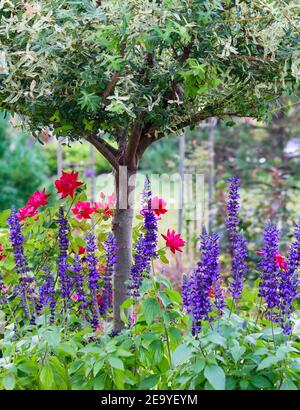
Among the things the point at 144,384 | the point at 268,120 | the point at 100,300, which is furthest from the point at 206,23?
the point at 100,300

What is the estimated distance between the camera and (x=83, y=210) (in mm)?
3262

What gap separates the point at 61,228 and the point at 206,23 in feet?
3.23

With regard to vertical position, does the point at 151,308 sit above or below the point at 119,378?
above

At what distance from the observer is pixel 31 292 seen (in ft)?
9.36

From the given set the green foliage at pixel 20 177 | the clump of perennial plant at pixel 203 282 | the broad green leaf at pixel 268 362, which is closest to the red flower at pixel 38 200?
the clump of perennial plant at pixel 203 282

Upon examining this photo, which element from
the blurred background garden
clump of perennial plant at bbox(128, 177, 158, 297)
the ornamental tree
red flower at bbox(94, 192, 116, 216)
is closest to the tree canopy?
the ornamental tree

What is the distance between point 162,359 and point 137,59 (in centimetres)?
100

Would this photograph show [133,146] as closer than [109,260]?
No

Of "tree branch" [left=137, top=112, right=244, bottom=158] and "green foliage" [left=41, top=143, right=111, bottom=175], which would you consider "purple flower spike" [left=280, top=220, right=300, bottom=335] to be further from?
"green foliage" [left=41, top=143, right=111, bottom=175]

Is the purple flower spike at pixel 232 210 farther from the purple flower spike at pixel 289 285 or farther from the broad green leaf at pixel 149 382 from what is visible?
the broad green leaf at pixel 149 382

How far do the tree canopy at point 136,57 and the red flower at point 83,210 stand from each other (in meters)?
0.53

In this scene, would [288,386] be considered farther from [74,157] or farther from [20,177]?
[74,157]

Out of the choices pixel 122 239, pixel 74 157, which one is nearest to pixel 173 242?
pixel 122 239

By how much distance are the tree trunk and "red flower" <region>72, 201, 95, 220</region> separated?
25 centimetres
